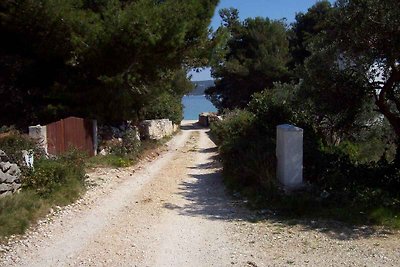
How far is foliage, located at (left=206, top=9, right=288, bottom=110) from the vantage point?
4259cm

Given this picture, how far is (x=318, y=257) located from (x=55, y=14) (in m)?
11.8

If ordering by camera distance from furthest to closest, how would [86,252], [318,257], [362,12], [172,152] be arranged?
[172,152]
[362,12]
[86,252]
[318,257]

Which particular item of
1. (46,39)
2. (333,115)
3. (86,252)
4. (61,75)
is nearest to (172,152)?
(61,75)

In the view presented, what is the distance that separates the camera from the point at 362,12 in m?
9.48

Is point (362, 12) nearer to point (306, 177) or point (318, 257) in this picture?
point (306, 177)

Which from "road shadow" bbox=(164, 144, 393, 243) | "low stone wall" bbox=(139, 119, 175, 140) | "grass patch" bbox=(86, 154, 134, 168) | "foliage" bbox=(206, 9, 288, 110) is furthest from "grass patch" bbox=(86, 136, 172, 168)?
"foliage" bbox=(206, 9, 288, 110)

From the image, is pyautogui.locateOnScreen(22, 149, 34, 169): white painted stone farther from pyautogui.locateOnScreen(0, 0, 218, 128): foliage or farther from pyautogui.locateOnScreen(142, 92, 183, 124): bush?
pyautogui.locateOnScreen(142, 92, 183, 124): bush

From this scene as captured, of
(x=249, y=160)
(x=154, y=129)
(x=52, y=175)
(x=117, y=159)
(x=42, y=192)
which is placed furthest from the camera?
(x=154, y=129)

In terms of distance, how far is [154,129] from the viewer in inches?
1049

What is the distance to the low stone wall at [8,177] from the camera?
8578 millimetres

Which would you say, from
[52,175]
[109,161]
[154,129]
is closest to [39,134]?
[52,175]

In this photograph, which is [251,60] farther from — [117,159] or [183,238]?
[183,238]

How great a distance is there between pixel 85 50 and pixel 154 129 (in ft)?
A: 38.9

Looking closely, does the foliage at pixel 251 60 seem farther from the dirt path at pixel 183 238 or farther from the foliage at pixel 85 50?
the dirt path at pixel 183 238
